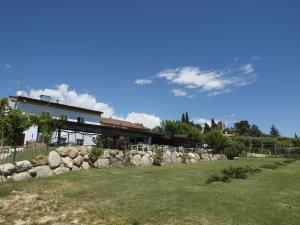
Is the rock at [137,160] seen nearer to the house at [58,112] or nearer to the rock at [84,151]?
the rock at [84,151]

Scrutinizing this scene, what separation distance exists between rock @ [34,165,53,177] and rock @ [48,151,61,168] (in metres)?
0.48

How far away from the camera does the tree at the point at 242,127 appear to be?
148 meters

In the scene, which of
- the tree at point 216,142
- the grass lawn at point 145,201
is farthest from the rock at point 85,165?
the tree at point 216,142

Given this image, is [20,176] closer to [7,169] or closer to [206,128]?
[7,169]

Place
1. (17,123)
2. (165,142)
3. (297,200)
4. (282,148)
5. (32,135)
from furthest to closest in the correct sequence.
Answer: (165,142)
(282,148)
(32,135)
(17,123)
(297,200)

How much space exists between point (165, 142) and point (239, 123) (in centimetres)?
8578

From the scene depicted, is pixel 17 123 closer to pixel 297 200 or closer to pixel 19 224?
pixel 19 224

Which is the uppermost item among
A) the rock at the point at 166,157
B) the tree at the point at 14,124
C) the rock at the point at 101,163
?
the tree at the point at 14,124

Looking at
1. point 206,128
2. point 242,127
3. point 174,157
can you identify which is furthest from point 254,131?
point 174,157

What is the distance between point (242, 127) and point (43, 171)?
135352 mm

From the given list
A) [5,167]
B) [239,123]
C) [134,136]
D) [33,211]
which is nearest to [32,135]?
[134,136]

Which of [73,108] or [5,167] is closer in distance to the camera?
[5,167]

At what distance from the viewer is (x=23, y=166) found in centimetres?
2103

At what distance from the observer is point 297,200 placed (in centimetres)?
1558
